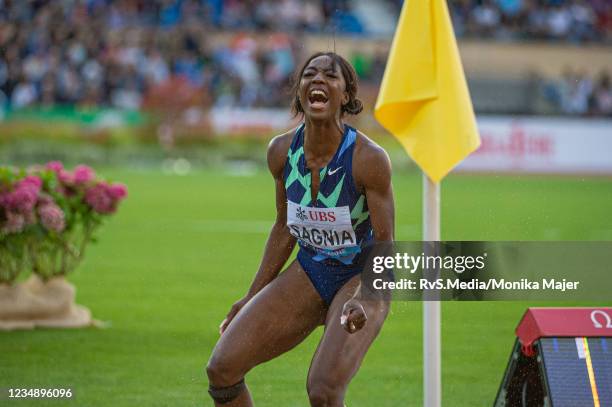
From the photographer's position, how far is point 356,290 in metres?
5.79

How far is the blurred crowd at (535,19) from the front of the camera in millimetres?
35312

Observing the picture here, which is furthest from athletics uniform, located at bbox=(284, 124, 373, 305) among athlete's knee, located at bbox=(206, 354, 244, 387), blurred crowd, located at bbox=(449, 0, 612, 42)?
blurred crowd, located at bbox=(449, 0, 612, 42)

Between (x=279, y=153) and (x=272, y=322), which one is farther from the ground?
(x=279, y=153)

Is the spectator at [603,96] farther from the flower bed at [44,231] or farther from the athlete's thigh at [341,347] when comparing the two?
the athlete's thigh at [341,347]

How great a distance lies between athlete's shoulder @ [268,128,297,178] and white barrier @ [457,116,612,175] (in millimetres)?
20989

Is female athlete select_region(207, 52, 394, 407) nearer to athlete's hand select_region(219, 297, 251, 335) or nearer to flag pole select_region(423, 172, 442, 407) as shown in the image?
athlete's hand select_region(219, 297, 251, 335)

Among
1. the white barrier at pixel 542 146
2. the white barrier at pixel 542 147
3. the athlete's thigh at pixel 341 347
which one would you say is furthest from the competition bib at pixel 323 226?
the white barrier at pixel 542 147

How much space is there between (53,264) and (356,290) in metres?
4.48

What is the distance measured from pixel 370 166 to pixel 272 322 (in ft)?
2.99

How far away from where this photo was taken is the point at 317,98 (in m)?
5.75

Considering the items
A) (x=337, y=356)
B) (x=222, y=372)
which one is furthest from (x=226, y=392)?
(x=337, y=356)

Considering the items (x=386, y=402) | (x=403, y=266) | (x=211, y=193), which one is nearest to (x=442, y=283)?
(x=403, y=266)

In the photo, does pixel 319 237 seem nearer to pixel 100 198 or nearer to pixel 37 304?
pixel 100 198

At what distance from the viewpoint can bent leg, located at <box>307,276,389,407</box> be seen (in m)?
5.36
